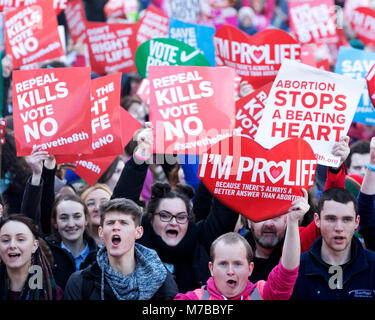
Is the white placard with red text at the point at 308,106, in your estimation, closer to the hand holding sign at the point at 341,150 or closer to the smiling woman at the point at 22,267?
the hand holding sign at the point at 341,150

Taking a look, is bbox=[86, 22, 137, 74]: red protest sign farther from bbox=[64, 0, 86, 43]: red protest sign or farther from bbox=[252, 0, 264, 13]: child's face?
bbox=[252, 0, 264, 13]: child's face

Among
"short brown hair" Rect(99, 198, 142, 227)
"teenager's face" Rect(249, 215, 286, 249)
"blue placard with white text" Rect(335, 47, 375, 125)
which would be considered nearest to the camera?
"short brown hair" Rect(99, 198, 142, 227)

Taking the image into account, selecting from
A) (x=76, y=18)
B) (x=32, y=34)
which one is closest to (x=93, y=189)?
(x=32, y=34)

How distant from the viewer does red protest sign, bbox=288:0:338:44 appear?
30.0 feet

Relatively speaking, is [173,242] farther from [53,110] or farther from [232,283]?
[53,110]

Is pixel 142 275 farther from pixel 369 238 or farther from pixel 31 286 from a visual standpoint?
pixel 369 238

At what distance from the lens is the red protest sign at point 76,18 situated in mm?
9867

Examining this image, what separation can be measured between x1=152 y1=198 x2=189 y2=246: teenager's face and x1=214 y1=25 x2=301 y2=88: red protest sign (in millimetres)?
2133

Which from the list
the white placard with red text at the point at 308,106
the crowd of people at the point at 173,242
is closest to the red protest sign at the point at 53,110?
the crowd of people at the point at 173,242

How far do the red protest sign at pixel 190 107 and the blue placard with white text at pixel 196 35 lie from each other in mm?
2572

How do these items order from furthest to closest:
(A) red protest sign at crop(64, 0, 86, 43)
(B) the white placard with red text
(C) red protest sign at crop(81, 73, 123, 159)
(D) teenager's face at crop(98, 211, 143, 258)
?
(A) red protest sign at crop(64, 0, 86, 43) → (C) red protest sign at crop(81, 73, 123, 159) → (B) the white placard with red text → (D) teenager's face at crop(98, 211, 143, 258)

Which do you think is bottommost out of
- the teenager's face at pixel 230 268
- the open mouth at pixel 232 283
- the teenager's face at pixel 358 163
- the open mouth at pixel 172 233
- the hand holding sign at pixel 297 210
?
the teenager's face at pixel 358 163

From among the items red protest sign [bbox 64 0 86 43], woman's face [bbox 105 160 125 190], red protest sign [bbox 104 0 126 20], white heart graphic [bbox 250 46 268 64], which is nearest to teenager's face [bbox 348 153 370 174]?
white heart graphic [bbox 250 46 268 64]

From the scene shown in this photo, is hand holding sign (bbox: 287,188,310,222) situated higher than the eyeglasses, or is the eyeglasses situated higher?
hand holding sign (bbox: 287,188,310,222)
